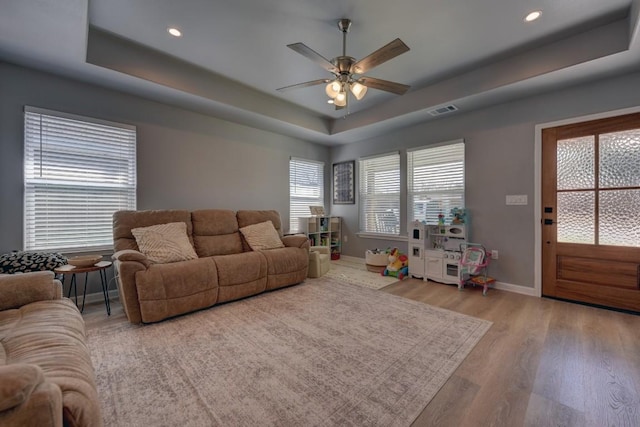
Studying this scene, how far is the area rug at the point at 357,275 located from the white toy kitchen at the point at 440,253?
1.58 ft

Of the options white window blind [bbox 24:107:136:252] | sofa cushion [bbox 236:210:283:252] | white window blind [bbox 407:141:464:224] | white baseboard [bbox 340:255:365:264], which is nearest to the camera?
white window blind [bbox 24:107:136:252]


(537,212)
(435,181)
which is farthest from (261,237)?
(537,212)

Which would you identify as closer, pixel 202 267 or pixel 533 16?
pixel 533 16

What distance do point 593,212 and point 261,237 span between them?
4.02m

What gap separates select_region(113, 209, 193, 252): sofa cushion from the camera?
2.98 metres

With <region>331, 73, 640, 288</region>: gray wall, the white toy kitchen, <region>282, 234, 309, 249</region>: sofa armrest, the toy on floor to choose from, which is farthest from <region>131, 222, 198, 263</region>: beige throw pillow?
<region>331, 73, 640, 288</region>: gray wall

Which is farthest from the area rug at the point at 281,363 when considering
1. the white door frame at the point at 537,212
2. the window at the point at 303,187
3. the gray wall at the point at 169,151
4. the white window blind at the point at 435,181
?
the window at the point at 303,187

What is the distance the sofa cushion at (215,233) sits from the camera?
11.4ft

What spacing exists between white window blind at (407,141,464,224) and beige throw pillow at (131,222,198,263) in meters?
3.55

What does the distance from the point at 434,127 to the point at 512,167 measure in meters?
1.31

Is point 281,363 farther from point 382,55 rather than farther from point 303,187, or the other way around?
point 303,187

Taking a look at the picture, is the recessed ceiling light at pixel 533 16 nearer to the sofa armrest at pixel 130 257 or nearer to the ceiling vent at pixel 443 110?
the ceiling vent at pixel 443 110

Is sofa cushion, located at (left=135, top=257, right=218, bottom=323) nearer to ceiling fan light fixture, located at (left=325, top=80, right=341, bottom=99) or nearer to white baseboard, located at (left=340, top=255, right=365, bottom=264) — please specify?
ceiling fan light fixture, located at (left=325, top=80, right=341, bottom=99)

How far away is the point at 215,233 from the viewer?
3650 millimetres
